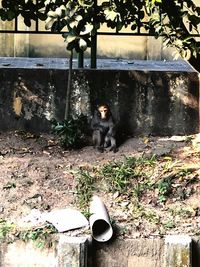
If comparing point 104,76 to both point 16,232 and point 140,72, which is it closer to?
point 140,72

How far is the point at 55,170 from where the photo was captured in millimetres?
6496

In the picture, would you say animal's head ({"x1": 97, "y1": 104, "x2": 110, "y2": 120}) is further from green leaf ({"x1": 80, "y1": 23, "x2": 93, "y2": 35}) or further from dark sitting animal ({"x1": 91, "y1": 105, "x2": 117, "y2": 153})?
green leaf ({"x1": 80, "y1": 23, "x2": 93, "y2": 35})

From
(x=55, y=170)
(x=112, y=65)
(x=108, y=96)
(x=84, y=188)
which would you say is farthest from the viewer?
(x=112, y=65)

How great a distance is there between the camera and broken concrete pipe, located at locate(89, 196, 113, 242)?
559 centimetres

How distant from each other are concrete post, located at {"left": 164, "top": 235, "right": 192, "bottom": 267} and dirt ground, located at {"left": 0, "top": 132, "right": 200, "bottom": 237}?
11.5 inches

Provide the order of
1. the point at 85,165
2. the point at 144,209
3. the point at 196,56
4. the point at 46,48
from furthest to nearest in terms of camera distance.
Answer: the point at 46,48 → the point at 196,56 → the point at 85,165 → the point at 144,209

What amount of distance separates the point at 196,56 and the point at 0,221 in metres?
2.69

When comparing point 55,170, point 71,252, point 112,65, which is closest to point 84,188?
point 55,170

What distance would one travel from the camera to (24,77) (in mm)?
7270

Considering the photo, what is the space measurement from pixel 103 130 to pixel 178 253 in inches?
74.8

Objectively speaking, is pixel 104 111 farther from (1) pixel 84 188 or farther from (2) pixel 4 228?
(2) pixel 4 228

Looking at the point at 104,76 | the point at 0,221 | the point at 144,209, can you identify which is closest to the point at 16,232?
the point at 0,221

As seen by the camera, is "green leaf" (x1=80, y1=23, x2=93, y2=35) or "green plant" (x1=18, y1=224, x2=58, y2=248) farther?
"green leaf" (x1=80, y1=23, x2=93, y2=35)

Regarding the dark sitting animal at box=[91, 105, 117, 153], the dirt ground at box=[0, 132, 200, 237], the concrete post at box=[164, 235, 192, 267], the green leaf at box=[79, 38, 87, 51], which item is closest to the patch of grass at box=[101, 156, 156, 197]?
the dirt ground at box=[0, 132, 200, 237]
